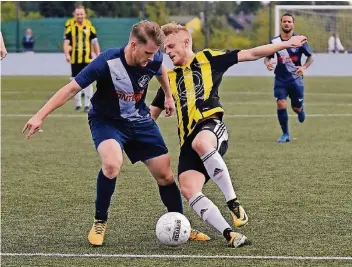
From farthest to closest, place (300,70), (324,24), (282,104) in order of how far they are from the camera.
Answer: (324,24), (282,104), (300,70)

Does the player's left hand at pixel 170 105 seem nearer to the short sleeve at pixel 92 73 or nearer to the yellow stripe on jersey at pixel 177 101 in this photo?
the yellow stripe on jersey at pixel 177 101

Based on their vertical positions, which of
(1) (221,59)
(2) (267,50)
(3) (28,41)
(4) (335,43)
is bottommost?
(3) (28,41)

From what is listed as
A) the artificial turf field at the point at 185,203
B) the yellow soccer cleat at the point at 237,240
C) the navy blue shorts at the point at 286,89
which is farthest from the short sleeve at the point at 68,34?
the yellow soccer cleat at the point at 237,240

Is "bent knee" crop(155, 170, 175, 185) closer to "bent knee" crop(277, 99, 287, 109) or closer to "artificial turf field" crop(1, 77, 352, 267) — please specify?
"artificial turf field" crop(1, 77, 352, 267)

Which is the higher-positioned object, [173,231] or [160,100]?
[160,100]

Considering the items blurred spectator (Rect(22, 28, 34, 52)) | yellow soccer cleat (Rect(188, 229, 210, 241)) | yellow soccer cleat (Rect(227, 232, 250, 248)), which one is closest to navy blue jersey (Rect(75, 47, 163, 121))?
yellow soccer cleat (Rect(188, 229, 210, 241))

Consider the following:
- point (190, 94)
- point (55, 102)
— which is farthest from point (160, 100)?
point (55, 102)

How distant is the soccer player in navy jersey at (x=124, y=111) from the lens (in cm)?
680

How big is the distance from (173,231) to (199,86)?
123cm

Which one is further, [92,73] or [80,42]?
[80,42]

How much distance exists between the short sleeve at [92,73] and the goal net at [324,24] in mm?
28134

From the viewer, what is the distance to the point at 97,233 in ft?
22.8

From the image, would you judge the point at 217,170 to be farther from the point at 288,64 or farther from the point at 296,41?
the point at 288,64

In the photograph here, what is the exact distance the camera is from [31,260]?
639 centimetres
